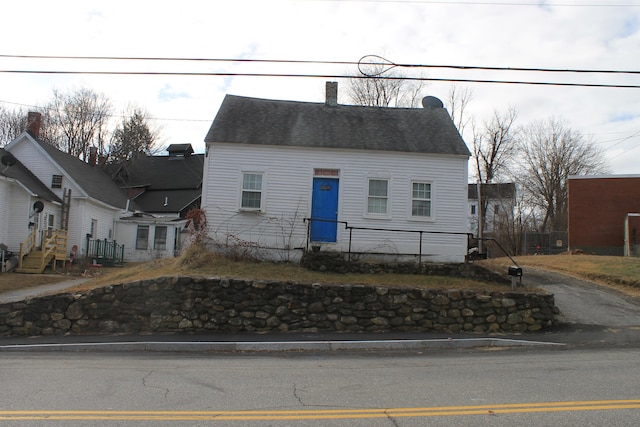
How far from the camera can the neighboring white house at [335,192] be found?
17.0 metres

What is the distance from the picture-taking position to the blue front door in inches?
680

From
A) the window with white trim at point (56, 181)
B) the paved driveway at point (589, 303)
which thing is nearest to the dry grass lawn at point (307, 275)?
the paved driveway at point (589, 303)

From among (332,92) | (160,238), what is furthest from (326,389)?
(160,238)

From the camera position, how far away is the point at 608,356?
9109 mm

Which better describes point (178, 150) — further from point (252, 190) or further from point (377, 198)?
point (377, 198)

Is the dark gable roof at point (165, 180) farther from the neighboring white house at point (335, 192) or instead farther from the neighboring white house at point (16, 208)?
the neighboring white house at point (335, 192)

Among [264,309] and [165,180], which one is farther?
[165,180]

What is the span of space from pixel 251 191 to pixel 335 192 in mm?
3060

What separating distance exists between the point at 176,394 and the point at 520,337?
28.1ft

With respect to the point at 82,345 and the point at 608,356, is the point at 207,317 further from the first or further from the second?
the point at 608,356

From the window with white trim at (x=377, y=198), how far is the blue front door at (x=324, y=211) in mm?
1254

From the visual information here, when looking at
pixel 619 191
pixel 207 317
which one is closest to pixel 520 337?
pixel 207 317

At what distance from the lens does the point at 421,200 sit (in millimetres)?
17422

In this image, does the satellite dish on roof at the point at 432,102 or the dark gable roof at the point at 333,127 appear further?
the satellite dish on roof at the point at 432,102
